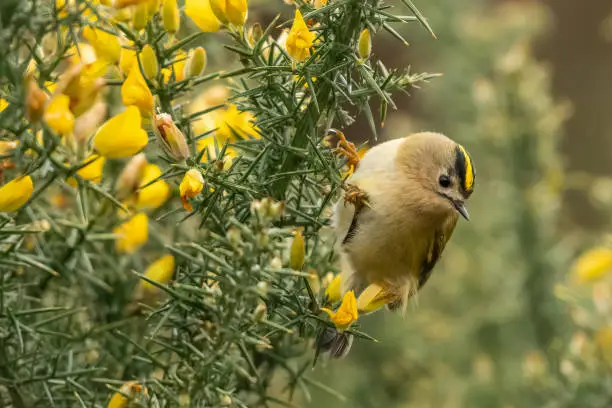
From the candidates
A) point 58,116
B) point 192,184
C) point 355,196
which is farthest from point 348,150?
point 58,116

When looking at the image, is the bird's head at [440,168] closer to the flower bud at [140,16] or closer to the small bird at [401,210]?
the small bird at [401,210]

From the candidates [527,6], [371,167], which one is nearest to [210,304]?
[371,167]

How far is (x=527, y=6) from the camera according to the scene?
2.29 meters

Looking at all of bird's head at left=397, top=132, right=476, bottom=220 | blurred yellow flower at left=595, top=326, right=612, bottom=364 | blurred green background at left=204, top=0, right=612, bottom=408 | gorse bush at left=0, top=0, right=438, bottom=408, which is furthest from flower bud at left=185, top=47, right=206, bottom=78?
blurred yellow flower at left=595, top=326, right=612, bottom=364

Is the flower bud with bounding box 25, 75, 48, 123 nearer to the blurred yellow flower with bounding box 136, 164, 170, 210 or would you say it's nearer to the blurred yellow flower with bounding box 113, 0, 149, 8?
the blurred yellow flower with bounding box 113, 0, 149, 8

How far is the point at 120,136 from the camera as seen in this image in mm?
575

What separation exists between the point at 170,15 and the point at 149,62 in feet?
0.15

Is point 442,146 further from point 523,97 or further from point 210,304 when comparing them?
point 210,304

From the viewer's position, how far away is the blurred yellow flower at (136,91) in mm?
635

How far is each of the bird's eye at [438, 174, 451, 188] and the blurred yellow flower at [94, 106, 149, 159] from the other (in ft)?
2.07

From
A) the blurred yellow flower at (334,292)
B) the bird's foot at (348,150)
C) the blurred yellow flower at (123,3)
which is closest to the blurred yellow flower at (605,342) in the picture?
the bird's foot at (348,150)

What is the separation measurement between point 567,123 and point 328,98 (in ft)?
8.86

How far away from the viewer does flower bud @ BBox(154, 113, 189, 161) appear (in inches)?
25.0

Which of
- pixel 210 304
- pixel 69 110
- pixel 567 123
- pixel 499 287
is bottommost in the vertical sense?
pixel 567 123
